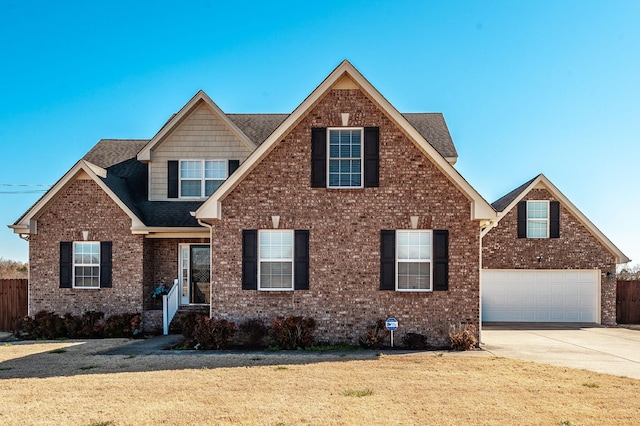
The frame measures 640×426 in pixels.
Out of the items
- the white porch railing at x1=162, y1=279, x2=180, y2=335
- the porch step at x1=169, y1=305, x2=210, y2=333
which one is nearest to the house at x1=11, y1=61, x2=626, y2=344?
the white porch railing at x1=162, y1=279, x2=180, y2=335

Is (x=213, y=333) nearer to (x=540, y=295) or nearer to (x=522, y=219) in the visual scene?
(x=522, y=219)

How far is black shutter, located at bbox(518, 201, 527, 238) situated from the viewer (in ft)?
67.8

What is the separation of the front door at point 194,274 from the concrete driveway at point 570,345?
9498mm

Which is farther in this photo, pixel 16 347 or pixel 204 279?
pixel 204 279

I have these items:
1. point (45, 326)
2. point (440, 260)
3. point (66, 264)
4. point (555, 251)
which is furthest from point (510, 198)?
point (45, 326)

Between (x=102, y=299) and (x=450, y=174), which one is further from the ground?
(x=450, y=174)

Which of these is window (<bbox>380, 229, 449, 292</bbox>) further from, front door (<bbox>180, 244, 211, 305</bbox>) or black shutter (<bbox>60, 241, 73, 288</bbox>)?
black shutter (<bbox>60, 241, 73, 288</bbox>)

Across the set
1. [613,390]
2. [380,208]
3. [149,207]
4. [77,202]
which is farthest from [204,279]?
[613,390]

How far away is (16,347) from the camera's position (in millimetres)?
13672

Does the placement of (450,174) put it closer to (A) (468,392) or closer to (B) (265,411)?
(A) (468,392)

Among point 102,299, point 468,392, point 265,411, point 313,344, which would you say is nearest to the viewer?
point 265,411

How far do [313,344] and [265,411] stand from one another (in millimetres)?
5899

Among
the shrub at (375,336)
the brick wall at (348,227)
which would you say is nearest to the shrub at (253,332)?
the brick wall at (348,227)

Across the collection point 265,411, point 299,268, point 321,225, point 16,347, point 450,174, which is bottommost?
point 16,347
